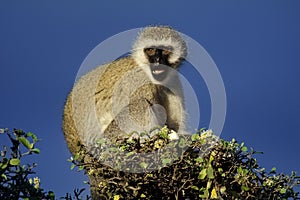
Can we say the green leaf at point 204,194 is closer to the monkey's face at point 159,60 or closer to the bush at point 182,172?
the bush at point 182,172

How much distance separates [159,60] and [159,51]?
12cm

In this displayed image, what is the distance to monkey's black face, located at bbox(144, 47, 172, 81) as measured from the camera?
7328 millimetres

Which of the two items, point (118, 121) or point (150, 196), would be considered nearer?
point (150, 196)

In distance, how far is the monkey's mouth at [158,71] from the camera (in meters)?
7.31

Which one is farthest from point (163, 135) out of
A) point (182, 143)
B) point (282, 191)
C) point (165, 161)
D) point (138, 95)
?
point (138, 95)

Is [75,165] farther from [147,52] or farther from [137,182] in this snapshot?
[147,52]

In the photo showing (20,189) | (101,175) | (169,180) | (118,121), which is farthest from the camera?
(118,121)

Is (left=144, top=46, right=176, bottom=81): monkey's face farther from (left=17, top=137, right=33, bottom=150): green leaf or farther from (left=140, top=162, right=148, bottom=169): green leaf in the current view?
(left=17, top=137, right=33, bottom=150): green leaf

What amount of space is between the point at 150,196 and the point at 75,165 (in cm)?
65

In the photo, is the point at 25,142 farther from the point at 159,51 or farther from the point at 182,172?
the point at 159,51

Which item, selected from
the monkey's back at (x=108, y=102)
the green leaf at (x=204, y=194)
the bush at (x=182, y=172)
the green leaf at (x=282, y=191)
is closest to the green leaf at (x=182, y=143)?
the bush at (x=182, y=172)

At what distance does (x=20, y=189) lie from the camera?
306 centimetres

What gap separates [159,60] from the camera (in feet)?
24.3

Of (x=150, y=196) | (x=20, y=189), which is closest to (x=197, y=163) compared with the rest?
(x=150, y=196)
